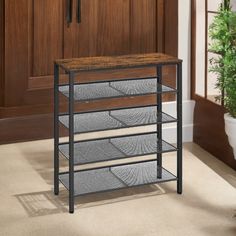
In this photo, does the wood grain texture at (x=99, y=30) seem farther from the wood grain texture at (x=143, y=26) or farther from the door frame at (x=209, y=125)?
the door frame at (x=209, y=125)

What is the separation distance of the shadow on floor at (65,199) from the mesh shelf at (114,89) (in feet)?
1.75

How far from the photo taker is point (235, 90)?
3.47 meters

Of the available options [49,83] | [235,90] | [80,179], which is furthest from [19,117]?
[235,90]

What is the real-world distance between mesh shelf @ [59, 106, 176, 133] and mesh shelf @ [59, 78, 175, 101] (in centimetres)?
15

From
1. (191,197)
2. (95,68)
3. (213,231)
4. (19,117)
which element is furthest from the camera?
(19,117)

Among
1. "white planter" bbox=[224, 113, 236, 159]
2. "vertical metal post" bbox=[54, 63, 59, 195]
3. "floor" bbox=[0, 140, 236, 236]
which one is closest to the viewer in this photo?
"floor" bbox=[0, 140, 236, 236]

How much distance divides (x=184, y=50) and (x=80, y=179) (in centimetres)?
136

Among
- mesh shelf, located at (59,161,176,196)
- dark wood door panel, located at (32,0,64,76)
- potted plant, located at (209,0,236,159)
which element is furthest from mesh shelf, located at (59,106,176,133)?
dark wood door panel, located at (32,0,64,76)

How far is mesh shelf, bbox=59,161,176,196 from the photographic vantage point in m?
3.23

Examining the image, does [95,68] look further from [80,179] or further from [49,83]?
[49,83]

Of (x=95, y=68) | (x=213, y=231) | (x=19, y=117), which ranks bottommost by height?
(x=213, y=231)

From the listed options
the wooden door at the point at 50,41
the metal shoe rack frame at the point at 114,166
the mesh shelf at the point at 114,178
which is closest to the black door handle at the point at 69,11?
the wooden door at the point at 50,41

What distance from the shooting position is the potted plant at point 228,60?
11.5 ft

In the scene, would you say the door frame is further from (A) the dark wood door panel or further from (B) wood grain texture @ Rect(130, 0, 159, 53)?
(A) the dark wood door panel
